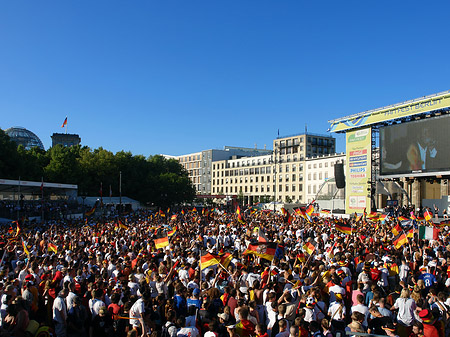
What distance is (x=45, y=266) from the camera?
1103cm

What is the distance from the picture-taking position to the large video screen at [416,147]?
33.0 meters

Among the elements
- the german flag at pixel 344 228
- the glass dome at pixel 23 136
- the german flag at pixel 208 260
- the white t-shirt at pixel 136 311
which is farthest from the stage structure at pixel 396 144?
the glass dome at pixel 23 136

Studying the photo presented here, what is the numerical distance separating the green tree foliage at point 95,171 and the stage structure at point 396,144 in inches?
1504

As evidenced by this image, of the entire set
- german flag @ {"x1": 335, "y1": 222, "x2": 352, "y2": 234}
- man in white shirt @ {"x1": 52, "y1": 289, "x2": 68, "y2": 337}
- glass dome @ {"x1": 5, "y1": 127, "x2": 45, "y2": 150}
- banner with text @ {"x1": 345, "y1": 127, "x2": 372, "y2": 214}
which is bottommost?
man in white shirt @ {"x1": 52, "y1": 289, "x2": 68, "y2": 337}

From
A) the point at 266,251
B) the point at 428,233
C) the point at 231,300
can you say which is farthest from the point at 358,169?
the point at 231,300

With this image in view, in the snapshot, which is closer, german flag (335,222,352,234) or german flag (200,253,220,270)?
german flag (200,253,220,270)

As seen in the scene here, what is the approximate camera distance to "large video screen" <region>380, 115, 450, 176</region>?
3303cm

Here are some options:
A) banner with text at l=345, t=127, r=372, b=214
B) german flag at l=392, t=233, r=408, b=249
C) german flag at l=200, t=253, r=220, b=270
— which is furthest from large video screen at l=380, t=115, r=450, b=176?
german flag at l=200, t=253, r=220, b=270

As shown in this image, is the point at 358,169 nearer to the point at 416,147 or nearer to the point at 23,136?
the point at 416,147

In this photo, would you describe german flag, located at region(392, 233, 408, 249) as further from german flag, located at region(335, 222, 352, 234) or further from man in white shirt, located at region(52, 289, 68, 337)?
man in white shirt, located at region(52, 289, 68, 337)

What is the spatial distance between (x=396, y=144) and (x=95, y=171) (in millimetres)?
48308

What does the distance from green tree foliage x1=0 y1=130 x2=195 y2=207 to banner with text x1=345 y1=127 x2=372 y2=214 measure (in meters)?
38.6

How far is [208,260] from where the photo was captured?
31.2ft

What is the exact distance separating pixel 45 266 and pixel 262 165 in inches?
3532
